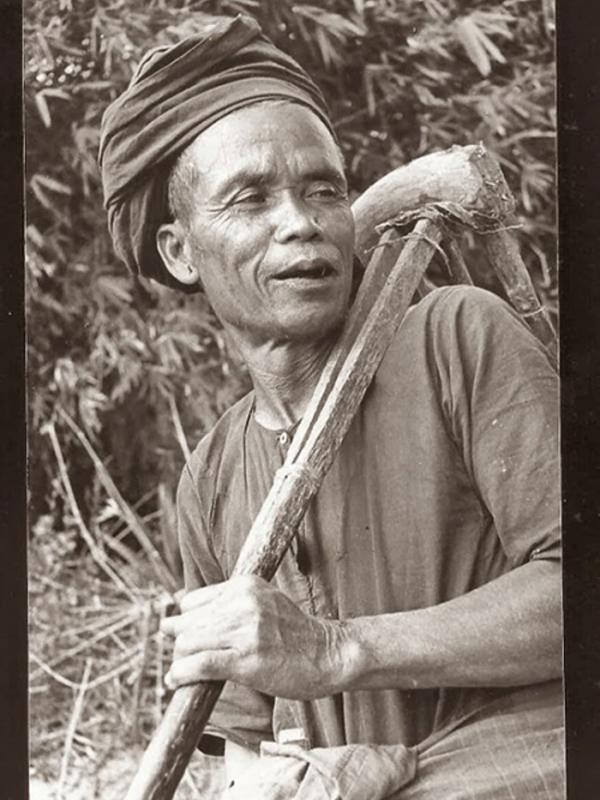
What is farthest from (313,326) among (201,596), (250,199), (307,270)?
(201,596)

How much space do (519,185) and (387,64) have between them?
25 centimetres

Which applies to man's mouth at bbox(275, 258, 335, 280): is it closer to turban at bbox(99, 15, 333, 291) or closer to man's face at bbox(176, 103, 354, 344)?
man's face at bbox(176, 103, 354, 344)

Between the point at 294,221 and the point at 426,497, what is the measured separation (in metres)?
0.41

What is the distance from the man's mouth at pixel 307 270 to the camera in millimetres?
2094

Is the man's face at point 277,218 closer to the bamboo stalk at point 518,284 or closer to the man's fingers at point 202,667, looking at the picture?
the bamboo stalk at point 518,284

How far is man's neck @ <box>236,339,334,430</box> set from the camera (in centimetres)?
215

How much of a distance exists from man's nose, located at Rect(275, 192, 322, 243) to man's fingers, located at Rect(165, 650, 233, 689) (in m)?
0.55

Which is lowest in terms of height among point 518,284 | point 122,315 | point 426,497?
point 426,497

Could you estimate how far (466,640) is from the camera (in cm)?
202

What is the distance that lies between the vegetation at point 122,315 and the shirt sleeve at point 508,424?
0.52 ft

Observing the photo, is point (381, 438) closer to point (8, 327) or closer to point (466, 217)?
point (466, 217)

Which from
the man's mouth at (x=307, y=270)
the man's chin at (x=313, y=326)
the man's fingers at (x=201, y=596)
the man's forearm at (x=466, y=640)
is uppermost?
the man's mouth at (x=307, y=270)

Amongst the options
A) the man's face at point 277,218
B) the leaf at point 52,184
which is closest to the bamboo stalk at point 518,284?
the man's face at point 277,218

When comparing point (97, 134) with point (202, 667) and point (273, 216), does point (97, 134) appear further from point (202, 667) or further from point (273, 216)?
point (202, 667)
